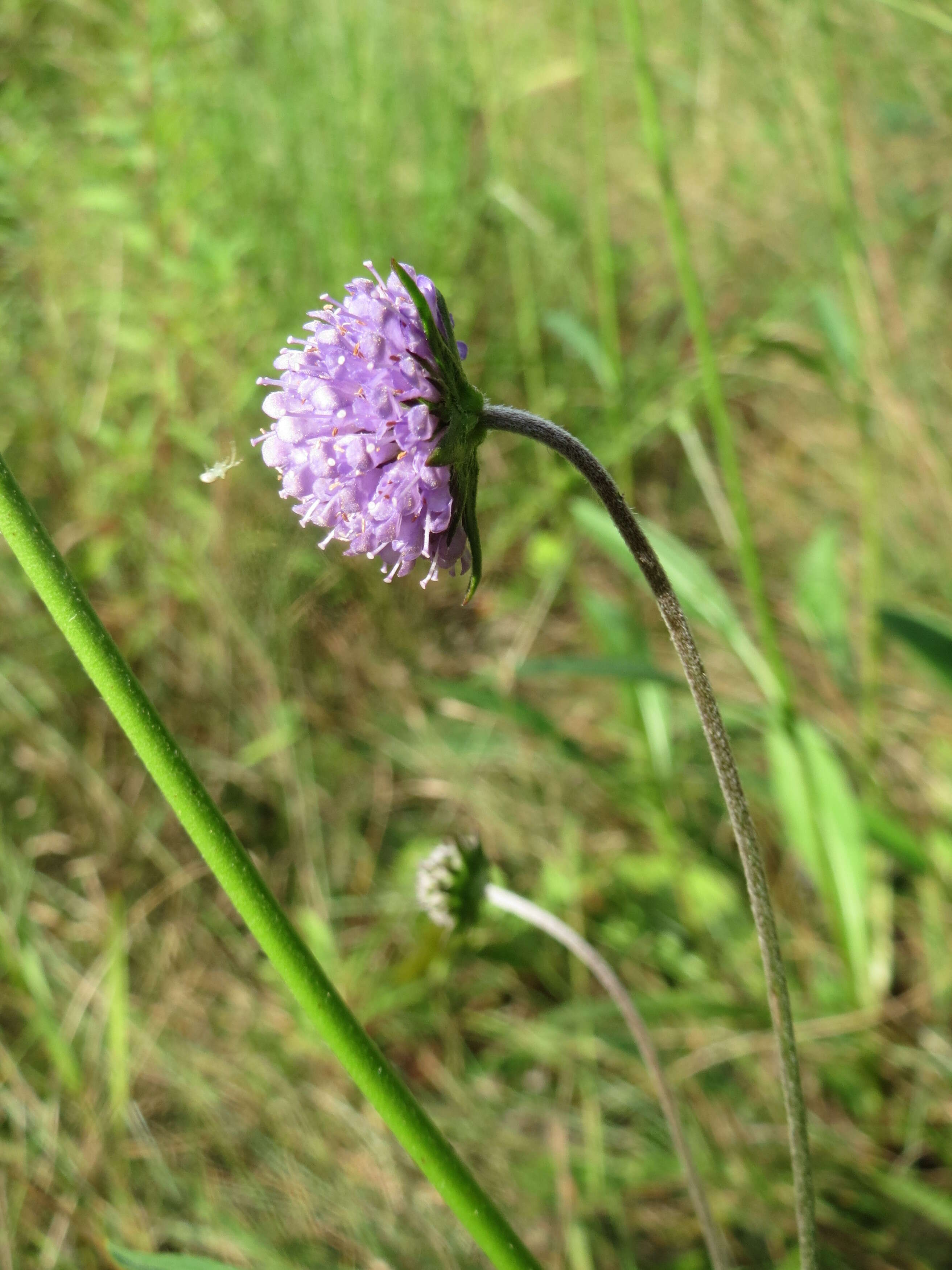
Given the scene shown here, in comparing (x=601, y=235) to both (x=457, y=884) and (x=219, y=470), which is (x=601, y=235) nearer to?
(x=457, y=884)

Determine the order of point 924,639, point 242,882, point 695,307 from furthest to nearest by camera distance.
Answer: point 924,639, point 695,307, point 242,882

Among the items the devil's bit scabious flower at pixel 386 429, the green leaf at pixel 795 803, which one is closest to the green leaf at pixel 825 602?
the green leaf at pixel 795 803

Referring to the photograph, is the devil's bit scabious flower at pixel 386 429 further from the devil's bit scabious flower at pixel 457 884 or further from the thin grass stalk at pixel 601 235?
the thin grass stalk at pixel 601 235

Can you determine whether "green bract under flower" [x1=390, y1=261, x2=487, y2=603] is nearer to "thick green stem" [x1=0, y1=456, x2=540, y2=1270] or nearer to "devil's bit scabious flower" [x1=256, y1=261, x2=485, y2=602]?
"devil's bit scabious flower" [x1=256, y1=261, x2=485, y2=602]

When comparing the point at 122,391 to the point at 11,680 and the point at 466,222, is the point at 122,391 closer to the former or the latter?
the point at 11,680

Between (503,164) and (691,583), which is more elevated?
(503,164)

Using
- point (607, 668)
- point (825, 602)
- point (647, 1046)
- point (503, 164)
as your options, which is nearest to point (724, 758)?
point (647, 1046)
